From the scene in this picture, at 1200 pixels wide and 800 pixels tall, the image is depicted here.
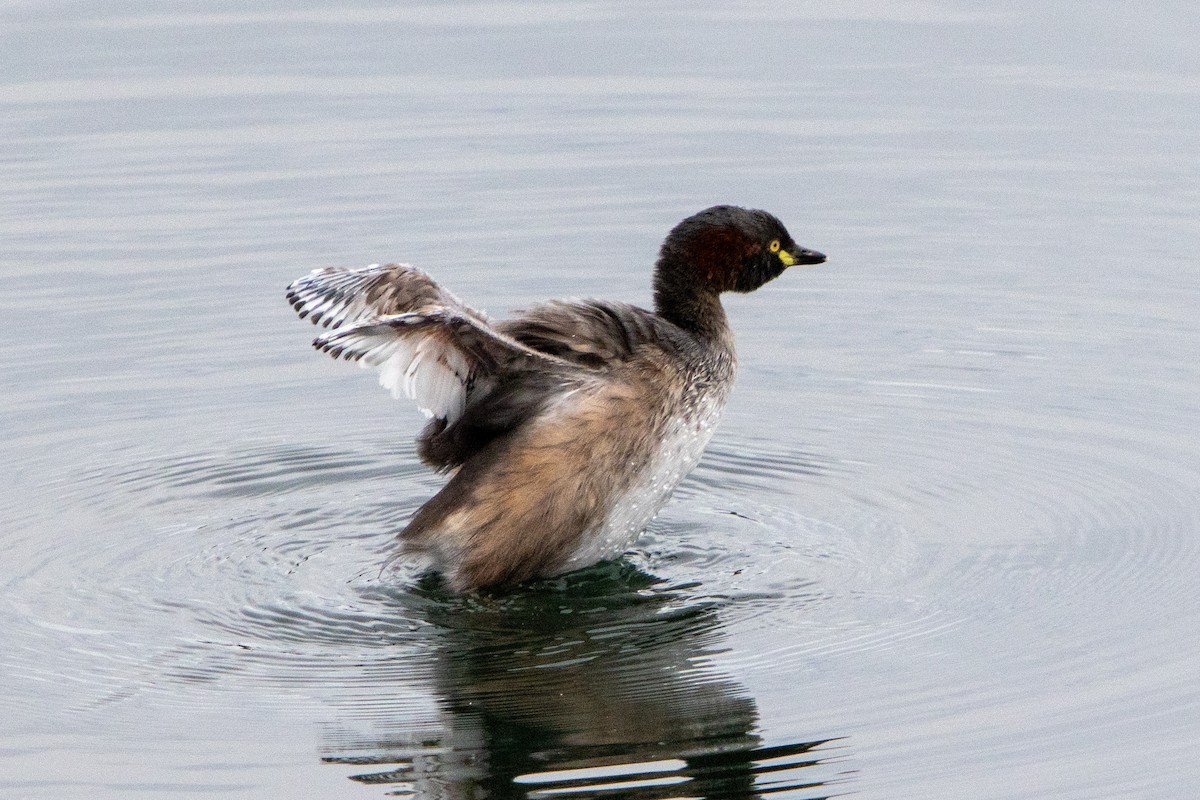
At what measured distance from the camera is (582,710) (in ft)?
23.1

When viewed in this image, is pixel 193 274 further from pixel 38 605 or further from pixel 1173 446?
pixel 1173 446

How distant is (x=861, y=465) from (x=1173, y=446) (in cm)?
136

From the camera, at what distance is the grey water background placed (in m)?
6.85

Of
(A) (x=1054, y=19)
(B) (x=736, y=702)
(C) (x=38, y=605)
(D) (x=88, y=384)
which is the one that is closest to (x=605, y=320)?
(B) (x=736, y=702)

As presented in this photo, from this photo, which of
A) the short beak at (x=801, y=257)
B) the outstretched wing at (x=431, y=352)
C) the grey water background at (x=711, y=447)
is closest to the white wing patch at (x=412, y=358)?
the outstretched wing at (x=431, y=352)

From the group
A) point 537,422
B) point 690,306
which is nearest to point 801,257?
point 690,306

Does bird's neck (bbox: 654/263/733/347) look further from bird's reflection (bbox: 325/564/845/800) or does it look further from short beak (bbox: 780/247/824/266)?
bird's reflection (bbox: 325/564/845/800)

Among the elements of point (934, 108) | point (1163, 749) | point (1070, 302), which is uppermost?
point (934, 108)

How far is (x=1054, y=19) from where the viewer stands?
15.9 meters

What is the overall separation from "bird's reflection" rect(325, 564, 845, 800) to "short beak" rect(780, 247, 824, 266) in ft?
5.40

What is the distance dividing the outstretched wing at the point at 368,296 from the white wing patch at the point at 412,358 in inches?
12.4

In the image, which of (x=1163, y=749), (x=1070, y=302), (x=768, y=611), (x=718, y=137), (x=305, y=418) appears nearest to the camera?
(x=1163, y=749)

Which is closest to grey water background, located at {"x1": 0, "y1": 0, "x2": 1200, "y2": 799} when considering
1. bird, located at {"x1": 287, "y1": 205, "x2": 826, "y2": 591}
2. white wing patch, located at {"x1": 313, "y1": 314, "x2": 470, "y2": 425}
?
bird, located at {"x1": 287, "y1": 205, "x2": 826, "y2": 591}

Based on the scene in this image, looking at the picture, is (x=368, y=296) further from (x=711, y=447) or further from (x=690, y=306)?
(x=711, y=447)
